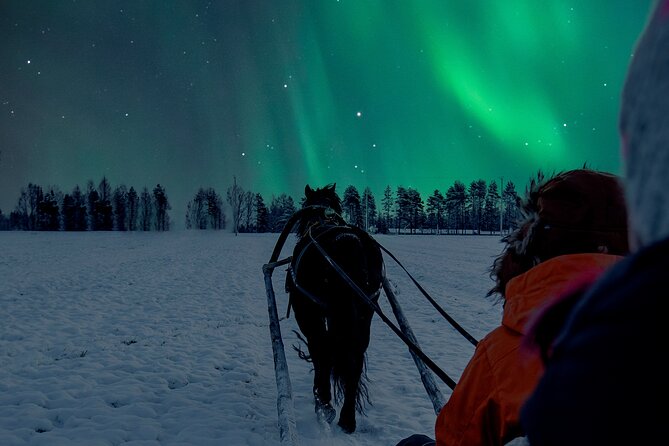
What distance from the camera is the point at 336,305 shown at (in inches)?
133

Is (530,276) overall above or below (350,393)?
above

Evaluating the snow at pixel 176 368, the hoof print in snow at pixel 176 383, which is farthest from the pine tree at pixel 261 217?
the hoof print in snow at pixel 176 383

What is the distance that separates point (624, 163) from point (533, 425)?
0.34 m

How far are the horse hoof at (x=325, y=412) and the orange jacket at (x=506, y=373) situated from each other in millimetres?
2691

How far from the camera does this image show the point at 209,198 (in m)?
94.5

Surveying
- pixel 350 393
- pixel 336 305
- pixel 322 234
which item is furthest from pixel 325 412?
pixel 322 234

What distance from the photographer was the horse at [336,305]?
335 cm

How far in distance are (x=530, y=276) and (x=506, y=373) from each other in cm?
27

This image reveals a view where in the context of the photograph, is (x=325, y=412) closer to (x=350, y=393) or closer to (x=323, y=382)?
(x=323, y=382)

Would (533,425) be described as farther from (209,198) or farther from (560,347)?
(209,198)

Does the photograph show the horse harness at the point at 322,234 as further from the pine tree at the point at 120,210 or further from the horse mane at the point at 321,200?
the pine tree at the point at 120,210

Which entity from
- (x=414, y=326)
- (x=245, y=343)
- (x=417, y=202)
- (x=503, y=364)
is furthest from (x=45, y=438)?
(x=417, y=202)

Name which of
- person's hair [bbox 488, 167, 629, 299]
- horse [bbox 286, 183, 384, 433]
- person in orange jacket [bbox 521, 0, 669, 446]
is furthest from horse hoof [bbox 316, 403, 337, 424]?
person in orange jacket [bbox 521, 0, 669, 446]

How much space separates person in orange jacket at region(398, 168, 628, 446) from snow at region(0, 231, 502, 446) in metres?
0.74
